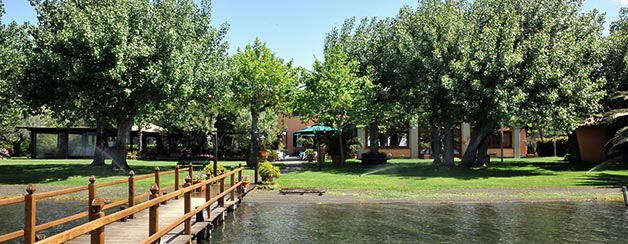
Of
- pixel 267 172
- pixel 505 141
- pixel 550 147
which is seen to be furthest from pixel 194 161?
pixel 550 147

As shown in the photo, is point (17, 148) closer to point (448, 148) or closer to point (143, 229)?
point (448, 148)

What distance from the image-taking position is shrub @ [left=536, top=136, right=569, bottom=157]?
4588cm

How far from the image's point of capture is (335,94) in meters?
29.7

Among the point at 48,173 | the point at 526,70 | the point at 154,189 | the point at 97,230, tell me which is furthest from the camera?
the point at 526,70

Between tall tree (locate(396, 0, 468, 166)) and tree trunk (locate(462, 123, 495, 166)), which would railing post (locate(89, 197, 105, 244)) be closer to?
tall tree (locate(396, 0, 468, 166))

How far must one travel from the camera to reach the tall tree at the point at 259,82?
98.3ft

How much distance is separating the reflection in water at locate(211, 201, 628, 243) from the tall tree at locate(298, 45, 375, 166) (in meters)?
13.2

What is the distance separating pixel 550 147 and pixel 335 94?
88.3 feet

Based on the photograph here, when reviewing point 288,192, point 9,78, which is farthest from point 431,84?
point 9,78

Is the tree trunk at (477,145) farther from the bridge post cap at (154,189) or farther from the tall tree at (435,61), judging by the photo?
the bridge post cap at (154,189)

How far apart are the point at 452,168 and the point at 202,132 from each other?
18579 mm

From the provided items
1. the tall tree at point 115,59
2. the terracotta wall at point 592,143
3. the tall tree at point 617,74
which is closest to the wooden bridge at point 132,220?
the tall tree at point 115,59

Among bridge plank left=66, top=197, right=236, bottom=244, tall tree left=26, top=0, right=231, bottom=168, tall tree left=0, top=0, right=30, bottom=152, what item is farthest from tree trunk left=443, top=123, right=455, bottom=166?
tall tree left=0, top=0, right=30, bottom=152

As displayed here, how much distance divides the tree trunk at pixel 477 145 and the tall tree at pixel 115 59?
14327 millimetres
